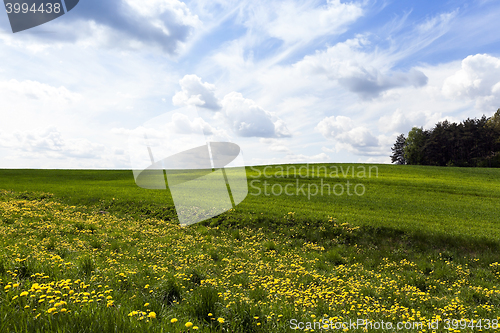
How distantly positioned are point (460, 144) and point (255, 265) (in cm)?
9498

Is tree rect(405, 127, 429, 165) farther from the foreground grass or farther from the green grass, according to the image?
the foreground grass

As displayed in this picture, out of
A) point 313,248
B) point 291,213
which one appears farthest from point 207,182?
point 313,248

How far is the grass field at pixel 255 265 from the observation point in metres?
4.29

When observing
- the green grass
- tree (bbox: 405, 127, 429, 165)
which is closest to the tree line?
tree (bbox: 405, 127, 429, 165)

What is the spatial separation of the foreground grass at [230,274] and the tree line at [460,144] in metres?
82.6

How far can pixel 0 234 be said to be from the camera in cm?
1144

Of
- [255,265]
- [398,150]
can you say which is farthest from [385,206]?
[398,150]

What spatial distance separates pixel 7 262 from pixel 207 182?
108 ft

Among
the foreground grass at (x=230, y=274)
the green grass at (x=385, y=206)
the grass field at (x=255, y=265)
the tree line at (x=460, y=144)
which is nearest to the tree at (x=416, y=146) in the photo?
the tree line at (x=460, y=144)

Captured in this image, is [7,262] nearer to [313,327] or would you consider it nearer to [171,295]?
[171,295]

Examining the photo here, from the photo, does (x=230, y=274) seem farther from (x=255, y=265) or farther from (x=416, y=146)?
(x=416, y=146)

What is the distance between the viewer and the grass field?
429 centimetres

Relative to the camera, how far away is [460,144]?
263ft

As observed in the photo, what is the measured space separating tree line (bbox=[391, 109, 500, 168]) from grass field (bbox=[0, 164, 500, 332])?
6684 cm
